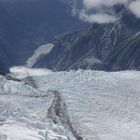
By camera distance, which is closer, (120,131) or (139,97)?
(120,131)

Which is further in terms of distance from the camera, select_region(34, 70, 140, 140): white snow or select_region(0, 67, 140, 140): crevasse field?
select_region(34, 70, 140, 140): white snow

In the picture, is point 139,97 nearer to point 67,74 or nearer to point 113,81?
point 113,81

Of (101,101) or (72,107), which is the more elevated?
(101,101)

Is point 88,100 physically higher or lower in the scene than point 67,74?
lower

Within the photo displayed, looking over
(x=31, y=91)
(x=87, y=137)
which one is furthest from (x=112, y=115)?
(x=31, y=91)

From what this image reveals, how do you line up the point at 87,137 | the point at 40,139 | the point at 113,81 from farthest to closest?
the point at 113,81, the point at 87,137, the point at 40,139

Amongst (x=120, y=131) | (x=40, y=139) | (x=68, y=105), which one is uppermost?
(x=68, y=105)

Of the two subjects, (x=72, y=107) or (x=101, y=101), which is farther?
(x=101, y=101)

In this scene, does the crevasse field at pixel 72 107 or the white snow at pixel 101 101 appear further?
the white snow at pixel 101 101
